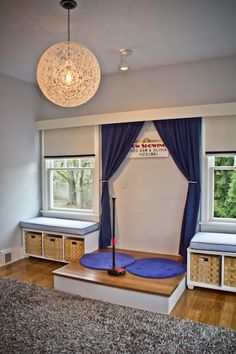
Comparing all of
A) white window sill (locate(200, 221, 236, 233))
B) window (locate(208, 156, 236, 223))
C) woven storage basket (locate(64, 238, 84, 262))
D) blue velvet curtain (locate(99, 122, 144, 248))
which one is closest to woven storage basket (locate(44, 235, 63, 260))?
woven storage basket (locate(64, 238, 84, 262))

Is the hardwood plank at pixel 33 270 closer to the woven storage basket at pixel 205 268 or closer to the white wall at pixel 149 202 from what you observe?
the white wall at pixel 149 202

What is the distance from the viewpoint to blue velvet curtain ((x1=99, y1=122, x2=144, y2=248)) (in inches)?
173

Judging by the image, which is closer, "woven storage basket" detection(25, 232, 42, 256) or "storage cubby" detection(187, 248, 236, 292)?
"storage cubby" detection(187, 248, 236, 292)

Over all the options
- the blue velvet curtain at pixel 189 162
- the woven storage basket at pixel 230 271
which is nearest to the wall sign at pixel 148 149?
the blue velvet curtain at pixel 189 162

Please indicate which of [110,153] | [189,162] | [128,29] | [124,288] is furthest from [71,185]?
[128,29]

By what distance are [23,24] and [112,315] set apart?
2.95 meters

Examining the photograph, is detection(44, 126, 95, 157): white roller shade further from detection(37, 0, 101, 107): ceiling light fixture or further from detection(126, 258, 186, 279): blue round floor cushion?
detection(37, 0, 101, 107): ceiling light fixture

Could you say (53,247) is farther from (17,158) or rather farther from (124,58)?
(124,58)

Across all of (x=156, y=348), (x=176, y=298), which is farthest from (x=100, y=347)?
(x=176, y=298)

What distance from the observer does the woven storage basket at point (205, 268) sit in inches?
135

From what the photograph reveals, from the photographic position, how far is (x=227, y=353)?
219 centimetres

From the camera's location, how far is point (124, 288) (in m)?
3.01

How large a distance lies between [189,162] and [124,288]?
6.12 feet

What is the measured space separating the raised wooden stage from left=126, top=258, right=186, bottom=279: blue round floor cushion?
0.30 ft
